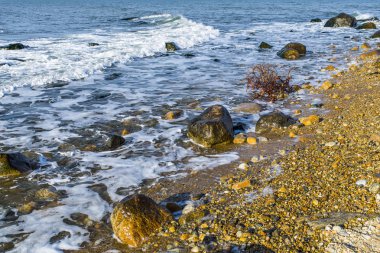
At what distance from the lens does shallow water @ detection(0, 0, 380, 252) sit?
5.02m

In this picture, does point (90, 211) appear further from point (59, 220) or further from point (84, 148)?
point (84, 148)

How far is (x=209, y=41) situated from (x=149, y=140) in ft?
44.0

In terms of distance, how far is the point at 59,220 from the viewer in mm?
4184

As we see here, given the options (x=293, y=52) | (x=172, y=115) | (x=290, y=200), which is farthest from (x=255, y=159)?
(x=293, y=52)

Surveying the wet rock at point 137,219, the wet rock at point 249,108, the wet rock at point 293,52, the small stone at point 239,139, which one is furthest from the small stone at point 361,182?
the wet rock at point 293,52

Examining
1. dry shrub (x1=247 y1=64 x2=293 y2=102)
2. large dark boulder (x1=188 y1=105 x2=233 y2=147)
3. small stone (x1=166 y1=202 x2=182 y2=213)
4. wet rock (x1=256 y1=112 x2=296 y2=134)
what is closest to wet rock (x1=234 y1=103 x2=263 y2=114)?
dry shrub (x1=247 y1=64 x2=293 y2=102)

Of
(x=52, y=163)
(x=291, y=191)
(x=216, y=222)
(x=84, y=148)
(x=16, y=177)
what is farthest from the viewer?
(x=84, y=148)

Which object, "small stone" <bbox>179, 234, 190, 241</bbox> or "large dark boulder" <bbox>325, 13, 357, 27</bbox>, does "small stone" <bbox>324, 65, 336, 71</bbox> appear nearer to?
"small stone" <bbox>179, 234, 190, 241</bbox>

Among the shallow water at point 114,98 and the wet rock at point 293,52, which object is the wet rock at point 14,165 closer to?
the shallow water at point 114,98

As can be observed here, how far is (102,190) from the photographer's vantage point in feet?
15.9

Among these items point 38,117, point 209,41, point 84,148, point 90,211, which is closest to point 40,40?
point 209,41

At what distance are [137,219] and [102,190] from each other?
A: 125cm

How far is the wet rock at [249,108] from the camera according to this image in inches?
300

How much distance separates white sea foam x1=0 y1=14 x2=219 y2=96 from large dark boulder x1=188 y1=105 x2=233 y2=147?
5.59 meters
